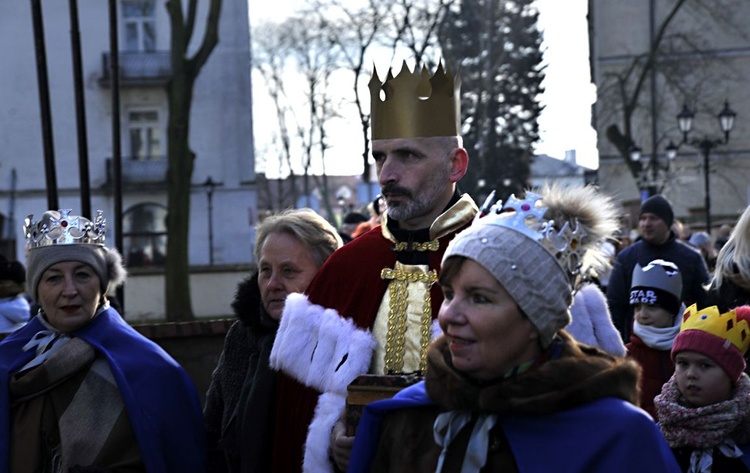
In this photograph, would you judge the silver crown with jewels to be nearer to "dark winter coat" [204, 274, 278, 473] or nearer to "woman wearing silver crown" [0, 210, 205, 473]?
"dark winter coat" [204, 274, 278, 473]

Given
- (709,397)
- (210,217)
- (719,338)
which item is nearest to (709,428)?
(709,397)

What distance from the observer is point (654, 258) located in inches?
401

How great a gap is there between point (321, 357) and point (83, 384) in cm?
116

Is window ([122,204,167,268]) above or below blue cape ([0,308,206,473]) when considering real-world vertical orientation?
below

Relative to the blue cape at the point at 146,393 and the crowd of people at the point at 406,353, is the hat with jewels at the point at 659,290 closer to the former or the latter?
the crowd of people at the point at 406,353

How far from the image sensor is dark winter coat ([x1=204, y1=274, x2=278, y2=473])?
514 cm

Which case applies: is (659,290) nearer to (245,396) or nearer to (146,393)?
(245,396)

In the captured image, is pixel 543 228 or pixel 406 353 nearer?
pixel 543 228

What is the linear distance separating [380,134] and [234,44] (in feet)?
127

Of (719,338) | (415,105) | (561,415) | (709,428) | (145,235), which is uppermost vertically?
Result: (415,105)

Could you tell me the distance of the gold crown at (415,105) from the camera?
4.70 metres

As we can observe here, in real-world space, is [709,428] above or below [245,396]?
below

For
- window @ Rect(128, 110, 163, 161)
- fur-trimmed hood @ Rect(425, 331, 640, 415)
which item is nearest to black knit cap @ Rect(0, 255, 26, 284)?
fur-trimmed hood @ Rect(425, 331, 640, 415)

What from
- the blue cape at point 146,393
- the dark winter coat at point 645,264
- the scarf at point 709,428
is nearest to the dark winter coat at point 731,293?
the scarf at point 709,428
